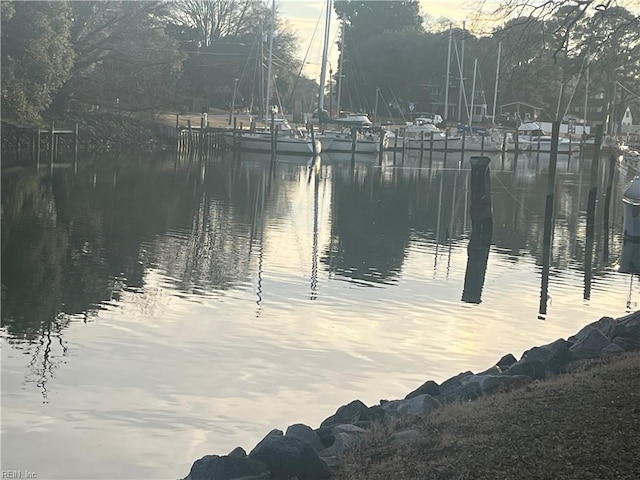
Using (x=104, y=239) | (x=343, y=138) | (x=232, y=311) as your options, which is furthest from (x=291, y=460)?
(x=343, y=138)

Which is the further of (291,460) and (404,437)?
(404,437)

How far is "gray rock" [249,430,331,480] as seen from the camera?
26.1 feet

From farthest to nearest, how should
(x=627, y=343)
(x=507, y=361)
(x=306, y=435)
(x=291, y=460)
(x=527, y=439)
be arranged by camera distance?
(x=507, y=361), (x=627, y=343), (x=306, y=435), (x=291, y=460), (x=527, y=439)

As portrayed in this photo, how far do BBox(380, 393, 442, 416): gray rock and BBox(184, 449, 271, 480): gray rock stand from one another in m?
2.39

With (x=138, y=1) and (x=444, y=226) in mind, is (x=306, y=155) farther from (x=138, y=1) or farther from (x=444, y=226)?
(x=444, y=226)

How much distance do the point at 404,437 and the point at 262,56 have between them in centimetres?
7268

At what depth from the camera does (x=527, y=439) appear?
7566mm

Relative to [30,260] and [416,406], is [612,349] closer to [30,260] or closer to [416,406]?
[416,406]

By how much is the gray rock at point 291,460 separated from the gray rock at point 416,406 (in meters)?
2.05

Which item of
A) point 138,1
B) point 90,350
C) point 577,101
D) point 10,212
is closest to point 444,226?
point 10,212

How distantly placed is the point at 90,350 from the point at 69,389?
→ 5.96ft

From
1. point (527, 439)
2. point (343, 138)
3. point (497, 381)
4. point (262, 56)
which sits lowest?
point (497, 381)

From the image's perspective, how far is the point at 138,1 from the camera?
66125 millimetres

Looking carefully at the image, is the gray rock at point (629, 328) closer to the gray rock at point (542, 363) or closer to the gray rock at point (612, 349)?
the gray rock at point (612, 349)
